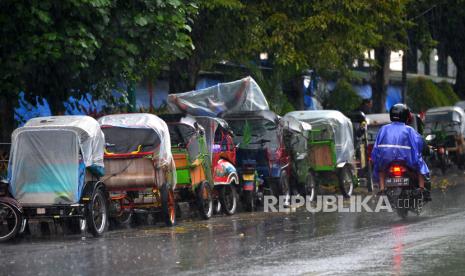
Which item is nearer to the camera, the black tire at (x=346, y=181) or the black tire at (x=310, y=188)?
the black tire at (x=310, y=188)

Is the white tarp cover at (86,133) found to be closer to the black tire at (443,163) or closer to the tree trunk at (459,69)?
the black tire at (443,163)

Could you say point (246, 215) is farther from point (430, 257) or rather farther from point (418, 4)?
point (418, 4)

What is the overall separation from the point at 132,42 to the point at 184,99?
434cm

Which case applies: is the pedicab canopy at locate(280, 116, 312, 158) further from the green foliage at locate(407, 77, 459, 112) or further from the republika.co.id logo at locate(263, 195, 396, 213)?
the green foliage at locate(407, 77, 459, 112)

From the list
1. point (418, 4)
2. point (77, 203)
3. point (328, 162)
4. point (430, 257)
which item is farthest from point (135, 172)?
point (418, 4)

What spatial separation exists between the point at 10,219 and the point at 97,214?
4.90 feet

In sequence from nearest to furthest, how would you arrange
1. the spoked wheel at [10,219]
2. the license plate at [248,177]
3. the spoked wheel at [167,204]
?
the spoked wheel at [10,219], the spoked wheel at [167,204], the license plate at [248,177]

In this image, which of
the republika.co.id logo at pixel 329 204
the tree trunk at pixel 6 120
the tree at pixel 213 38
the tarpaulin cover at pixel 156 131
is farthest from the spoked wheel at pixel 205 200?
the tree at pixel 213 38

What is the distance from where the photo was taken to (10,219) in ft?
53.3

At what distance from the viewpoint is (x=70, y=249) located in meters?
14.6

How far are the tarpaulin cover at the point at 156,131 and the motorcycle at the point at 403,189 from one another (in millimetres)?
3740

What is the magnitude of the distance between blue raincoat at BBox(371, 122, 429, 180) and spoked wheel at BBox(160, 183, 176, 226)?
11.9 feet

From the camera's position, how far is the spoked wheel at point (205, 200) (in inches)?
778

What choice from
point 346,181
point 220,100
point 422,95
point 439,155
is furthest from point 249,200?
point 422,95
